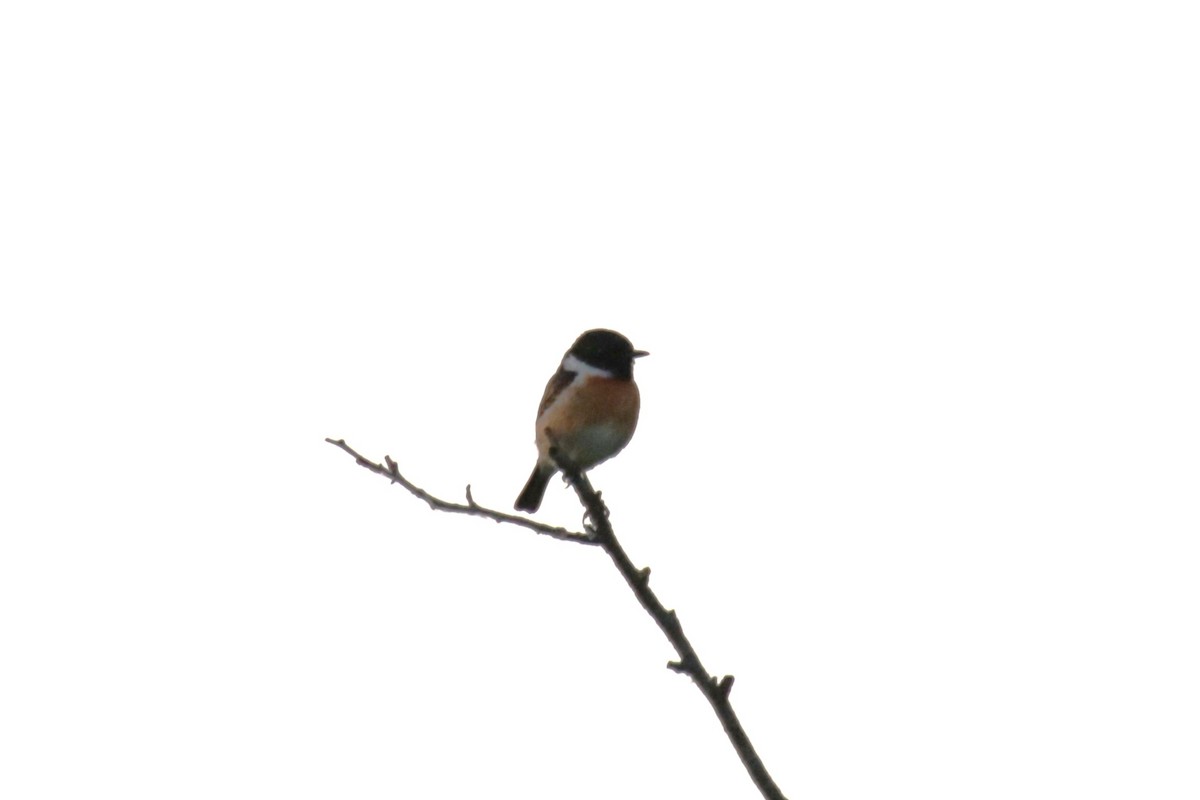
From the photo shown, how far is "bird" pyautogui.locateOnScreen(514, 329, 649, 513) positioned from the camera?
7.20m

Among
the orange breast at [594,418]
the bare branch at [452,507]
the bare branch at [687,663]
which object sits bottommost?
the bare branch at [687,663]

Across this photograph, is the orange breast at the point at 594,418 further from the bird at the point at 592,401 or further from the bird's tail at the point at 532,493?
the bird's tail at the point at 532,493

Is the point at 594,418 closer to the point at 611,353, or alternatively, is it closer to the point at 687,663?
the point at 611,353

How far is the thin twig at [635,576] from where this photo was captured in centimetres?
302

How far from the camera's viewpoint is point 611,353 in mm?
7504

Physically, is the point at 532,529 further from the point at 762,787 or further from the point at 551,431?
the point at 551,431

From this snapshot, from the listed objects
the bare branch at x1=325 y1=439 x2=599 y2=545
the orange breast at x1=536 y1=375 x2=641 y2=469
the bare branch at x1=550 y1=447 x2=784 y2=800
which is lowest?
the bare branch at x1=550 y1=447 x2=784 y2=800

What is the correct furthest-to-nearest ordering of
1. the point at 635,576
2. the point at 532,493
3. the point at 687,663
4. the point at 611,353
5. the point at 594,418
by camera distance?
the point at 532,493 < the point at 611,353 < the point at 594,418 < the point at 635,576 < the point at 687,663

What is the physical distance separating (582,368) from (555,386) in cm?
19

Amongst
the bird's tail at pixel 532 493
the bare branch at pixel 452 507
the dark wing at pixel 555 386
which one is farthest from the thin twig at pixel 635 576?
the bird's tail at pixel 532 493

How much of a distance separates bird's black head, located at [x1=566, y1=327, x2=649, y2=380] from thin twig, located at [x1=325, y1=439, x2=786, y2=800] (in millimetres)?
2731

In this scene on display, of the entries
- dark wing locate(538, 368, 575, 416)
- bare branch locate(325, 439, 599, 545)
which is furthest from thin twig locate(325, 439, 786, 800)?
dark wing locate(538, 368, 575, 416)

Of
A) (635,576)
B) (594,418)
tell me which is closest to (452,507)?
(635,576)

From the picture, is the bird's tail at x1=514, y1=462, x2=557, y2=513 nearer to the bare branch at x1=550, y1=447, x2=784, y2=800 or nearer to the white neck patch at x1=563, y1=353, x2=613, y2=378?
the white neck patch at x1=563, y1=353, x2=613, y2=378
